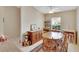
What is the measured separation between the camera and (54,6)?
165cm

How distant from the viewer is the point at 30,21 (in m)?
1.68

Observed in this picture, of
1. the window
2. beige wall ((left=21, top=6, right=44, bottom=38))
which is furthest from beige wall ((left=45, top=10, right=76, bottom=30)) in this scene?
beige wall ((left=21, top=6, right=44, bottom=38))

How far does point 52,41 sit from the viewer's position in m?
1.66

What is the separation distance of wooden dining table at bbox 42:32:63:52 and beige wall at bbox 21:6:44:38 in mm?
192

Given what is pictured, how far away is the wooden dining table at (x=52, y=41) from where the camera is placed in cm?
165

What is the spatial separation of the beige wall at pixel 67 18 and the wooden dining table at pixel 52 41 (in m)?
0.16

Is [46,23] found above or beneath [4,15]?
beneath

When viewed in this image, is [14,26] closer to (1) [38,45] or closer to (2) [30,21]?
(2) [30,21]

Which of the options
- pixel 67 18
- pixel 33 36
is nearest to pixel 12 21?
pixel 33 36

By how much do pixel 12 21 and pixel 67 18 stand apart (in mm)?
903

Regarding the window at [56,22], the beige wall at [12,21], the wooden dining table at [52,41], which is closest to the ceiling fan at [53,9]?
the window at [56,22]

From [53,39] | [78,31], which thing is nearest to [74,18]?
[78,31]
